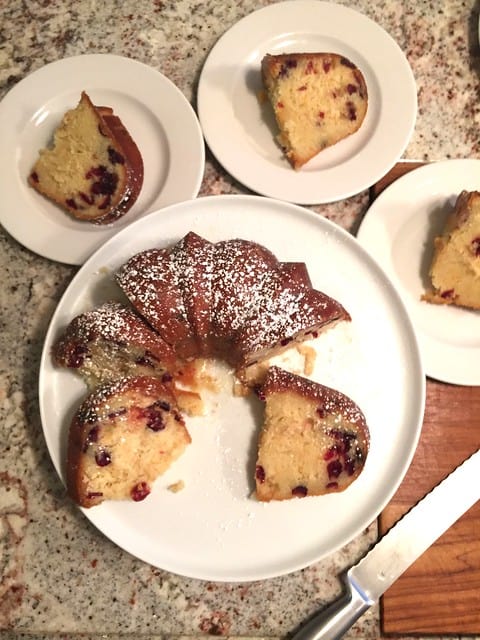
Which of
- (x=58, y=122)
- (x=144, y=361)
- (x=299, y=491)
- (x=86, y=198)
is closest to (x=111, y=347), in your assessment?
(x=144, y=361)

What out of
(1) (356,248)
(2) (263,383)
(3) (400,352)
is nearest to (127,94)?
(1) (356,248)

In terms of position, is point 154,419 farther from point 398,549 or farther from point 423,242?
point 423,242

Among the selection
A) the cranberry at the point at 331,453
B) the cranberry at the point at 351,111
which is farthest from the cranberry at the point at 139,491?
the cranberry at the point at 351,111

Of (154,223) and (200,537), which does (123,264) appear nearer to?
(154,223)

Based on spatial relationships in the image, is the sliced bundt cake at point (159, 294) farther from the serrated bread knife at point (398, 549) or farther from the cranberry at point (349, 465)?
the serrated bread knife at point (398, 549)

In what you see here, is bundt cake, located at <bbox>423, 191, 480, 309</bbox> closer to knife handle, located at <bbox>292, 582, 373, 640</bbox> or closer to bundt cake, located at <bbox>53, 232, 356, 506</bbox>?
bundt cake, located at <bbox>53, 232, 356, 506</bbox>
